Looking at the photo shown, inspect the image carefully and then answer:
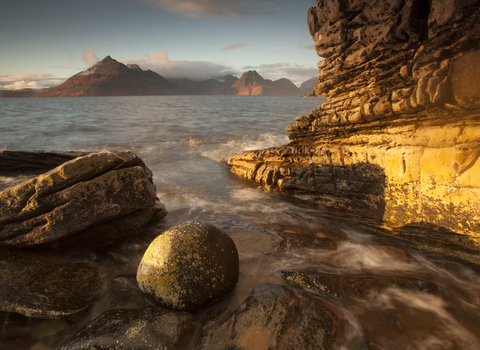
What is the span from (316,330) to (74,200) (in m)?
4.71

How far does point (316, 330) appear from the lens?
3107mm

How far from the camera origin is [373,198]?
6.60 metres

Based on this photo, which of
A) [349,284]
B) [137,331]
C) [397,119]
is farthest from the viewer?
[397,119]

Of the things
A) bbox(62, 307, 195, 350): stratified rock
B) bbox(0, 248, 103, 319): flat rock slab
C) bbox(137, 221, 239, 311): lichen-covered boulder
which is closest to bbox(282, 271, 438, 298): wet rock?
bbox(137, 221, 239, 311): lichen-covered boulder

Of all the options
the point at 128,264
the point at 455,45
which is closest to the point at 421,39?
the point at 455,45

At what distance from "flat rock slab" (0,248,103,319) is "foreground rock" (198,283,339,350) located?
2.11 meters

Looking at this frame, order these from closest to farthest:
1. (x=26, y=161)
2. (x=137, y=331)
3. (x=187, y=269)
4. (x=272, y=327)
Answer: (x=137, y=331)
(x=272, y=327)
(x=187, y=269)
(x=26, y=161)

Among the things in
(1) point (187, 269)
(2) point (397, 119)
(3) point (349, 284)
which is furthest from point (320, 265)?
(2) point (397, 119)

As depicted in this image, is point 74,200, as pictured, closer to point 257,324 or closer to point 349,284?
point 257,324

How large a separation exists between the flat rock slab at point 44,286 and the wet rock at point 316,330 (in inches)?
125

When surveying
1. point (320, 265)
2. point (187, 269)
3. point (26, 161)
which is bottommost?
point (320, 265)

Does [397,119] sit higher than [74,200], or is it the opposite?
[397,119]

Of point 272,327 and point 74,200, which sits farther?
point 74,200

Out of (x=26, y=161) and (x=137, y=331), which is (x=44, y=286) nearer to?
(x=137, y=331)
